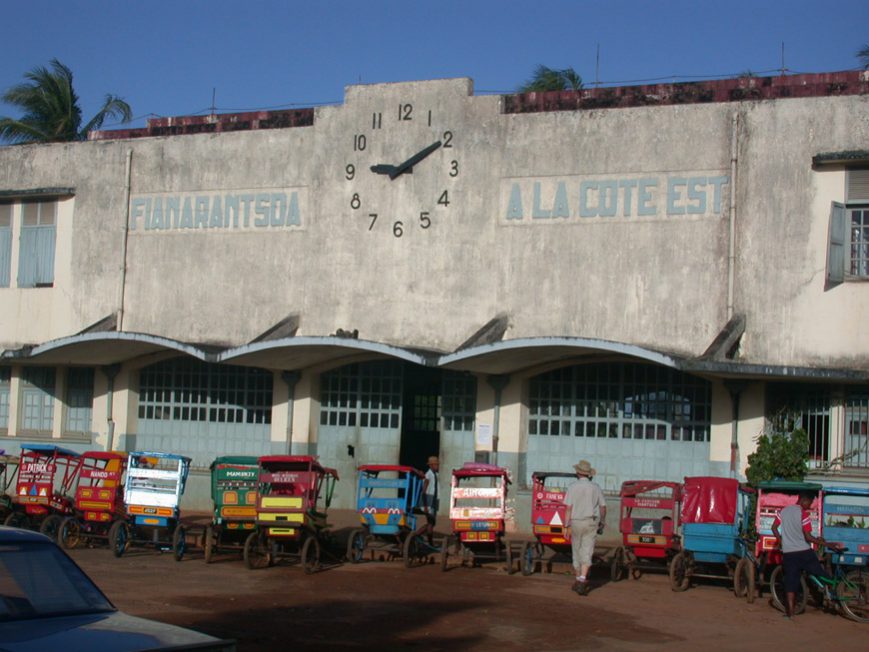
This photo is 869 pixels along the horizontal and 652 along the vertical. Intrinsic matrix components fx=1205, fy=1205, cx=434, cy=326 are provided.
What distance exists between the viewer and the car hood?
6.61 metres

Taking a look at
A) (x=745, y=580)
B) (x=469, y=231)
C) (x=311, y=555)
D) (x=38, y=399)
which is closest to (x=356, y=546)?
(x=311, y=555)

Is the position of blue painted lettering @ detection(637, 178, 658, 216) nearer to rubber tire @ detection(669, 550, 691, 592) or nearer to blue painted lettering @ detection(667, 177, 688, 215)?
blue painted lettering @ detection(667, 177, 688, 215)

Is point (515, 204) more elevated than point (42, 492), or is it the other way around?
point (515, 204)

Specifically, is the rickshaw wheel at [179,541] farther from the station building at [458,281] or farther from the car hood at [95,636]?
the car hood at [95,636]

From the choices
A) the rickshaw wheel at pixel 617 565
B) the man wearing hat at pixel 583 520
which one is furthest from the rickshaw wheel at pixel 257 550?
the rickshaw wheel at pixel 617 565

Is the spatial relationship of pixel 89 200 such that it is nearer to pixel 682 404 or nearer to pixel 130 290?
pixel 130 290

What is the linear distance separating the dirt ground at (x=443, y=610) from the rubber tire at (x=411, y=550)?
0.18 metres

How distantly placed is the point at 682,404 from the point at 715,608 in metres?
6.16

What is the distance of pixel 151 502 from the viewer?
57.3 feet

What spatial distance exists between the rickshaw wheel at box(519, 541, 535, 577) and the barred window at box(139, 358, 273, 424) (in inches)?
335

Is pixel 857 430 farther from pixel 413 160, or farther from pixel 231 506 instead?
pixel 231 506

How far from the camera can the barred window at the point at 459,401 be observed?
21922mm

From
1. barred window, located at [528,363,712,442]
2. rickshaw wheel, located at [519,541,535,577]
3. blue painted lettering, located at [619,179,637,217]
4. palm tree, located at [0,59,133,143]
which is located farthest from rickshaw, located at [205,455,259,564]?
palm tree, located at [0,59,133,143]

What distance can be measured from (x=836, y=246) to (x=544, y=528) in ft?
21.2
